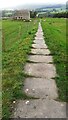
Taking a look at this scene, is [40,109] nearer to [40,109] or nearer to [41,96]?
[40,109]

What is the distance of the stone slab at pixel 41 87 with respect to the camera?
7.34m

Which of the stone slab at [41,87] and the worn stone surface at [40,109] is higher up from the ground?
the stone slab at [41,87]

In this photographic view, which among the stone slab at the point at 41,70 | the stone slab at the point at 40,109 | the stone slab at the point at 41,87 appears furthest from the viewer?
the stone slab at the point at 41,70

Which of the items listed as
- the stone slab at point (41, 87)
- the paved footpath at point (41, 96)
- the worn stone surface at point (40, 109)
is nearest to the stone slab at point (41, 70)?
the paved footpath at point (41, 96)

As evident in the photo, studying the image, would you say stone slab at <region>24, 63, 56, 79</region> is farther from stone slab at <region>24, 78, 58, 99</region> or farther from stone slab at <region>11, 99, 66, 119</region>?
stone slab at <region>11, 99, 66, 119</region>

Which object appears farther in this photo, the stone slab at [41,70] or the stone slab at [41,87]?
the stone slab at [41,70]

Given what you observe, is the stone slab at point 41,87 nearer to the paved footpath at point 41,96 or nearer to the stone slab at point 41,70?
the paved footpath at point 41,96

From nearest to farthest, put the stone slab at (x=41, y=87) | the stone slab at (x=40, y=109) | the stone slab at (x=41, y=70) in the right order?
the stone slab at (x=40, y=109) < the stone slab at (x=41, y=87) < the stone slab at (x=41, y=70)

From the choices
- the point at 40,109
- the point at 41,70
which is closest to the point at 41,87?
the point at 40,109

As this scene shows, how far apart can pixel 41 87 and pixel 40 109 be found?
161 cm

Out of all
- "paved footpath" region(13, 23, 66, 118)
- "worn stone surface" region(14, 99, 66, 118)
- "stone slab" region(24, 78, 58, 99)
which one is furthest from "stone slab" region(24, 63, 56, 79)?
"worn stone surface" region(14, 99, 66, 118)

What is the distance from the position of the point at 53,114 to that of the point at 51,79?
2.77m

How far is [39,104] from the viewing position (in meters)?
6.64

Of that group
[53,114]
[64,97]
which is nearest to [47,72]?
[64,97]
